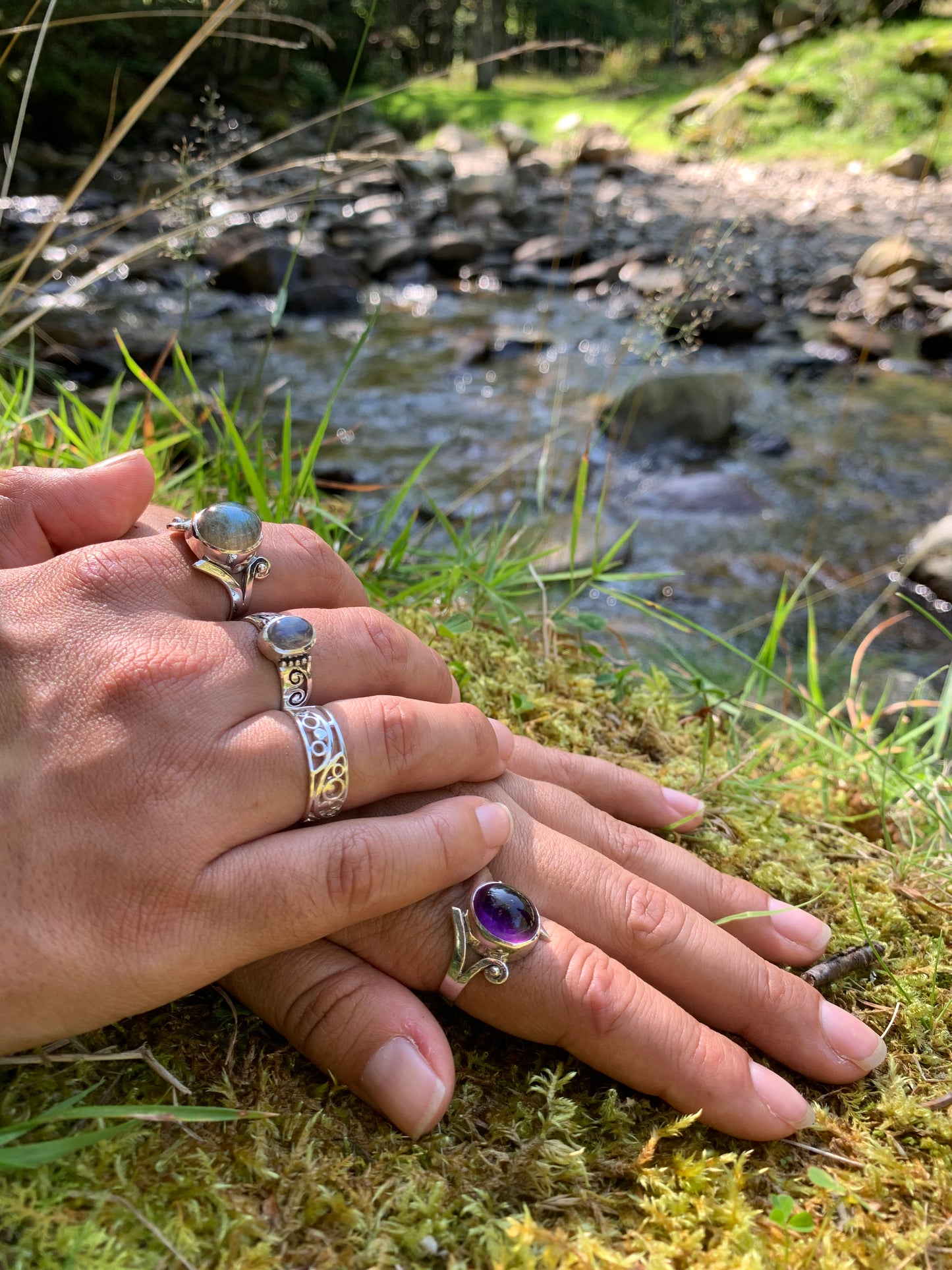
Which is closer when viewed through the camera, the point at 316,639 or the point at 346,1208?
the point at 346,1208

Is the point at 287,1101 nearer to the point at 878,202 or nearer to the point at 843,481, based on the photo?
the point at 843,481

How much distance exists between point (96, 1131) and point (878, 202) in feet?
61.7

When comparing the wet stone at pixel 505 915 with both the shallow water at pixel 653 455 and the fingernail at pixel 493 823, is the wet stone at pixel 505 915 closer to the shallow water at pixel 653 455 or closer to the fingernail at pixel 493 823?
the fingernail at pixel 493 823

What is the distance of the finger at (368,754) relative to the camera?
1.14m

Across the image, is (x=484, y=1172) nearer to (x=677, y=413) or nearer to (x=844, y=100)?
(x=677, y=413)

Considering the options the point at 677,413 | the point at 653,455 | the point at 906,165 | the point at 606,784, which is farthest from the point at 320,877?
the point at 906,165

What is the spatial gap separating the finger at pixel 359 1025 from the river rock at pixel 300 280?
9.63 meters

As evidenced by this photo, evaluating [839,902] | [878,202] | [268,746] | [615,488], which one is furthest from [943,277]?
[268,746]

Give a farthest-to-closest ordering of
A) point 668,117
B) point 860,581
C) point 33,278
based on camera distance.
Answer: point 668,117 → point 33,278 → point 860,581

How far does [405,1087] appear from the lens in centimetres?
113

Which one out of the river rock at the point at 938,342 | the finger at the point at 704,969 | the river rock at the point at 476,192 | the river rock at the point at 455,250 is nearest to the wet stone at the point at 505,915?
the finger at the point at 704,969

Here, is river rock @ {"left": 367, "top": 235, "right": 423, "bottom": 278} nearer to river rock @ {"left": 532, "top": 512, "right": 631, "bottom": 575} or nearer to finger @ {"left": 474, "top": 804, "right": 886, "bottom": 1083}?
river rock @ {"left": 532, "top": 512, "right": 631, "bottom": 575}

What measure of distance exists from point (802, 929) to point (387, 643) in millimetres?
880

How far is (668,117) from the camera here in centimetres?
2170
